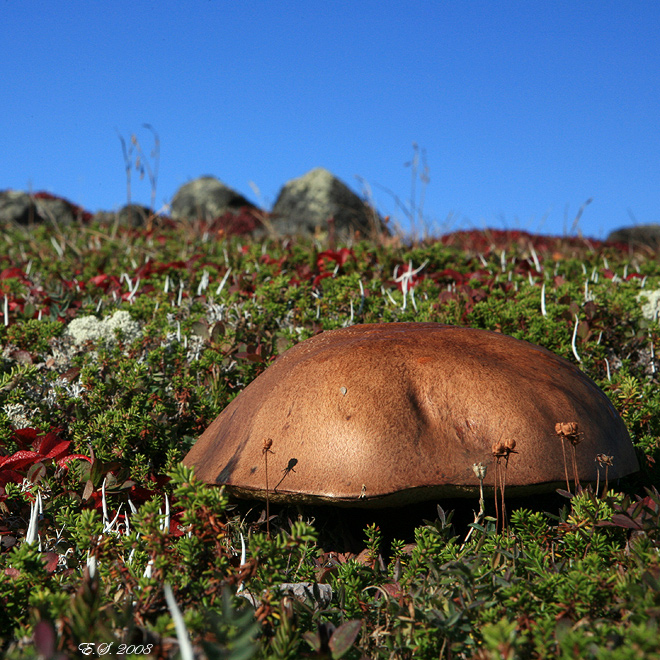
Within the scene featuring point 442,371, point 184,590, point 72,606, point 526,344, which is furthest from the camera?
point 526,344

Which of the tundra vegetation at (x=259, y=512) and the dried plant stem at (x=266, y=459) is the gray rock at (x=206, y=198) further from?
the dried plant stem at (x=266, y=459)

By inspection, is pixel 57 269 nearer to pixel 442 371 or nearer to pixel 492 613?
pixel 442 371

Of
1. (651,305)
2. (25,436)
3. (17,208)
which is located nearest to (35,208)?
(17,208)

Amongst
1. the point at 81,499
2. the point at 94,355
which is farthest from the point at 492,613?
the point at 94,355

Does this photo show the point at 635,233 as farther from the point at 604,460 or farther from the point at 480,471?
the point at 480,471

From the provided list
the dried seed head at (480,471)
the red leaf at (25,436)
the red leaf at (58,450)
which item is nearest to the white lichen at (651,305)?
the dried seed head at (480,471)

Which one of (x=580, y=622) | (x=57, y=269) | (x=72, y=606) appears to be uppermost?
(x=57, y=269)

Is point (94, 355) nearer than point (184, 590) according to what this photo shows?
No
